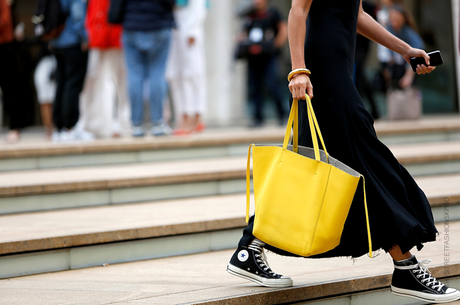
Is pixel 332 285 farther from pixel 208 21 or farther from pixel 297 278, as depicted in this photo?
pixel 208 21

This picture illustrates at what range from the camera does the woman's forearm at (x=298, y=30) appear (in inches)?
96.6

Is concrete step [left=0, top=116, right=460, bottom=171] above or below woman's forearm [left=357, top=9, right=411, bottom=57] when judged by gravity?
below

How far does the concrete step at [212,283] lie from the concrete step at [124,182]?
3.53 ft

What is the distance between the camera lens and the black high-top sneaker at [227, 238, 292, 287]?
2645mm

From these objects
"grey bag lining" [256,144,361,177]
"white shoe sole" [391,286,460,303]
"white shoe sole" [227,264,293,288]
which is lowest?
"white shoe sole" [391,286,460,303]

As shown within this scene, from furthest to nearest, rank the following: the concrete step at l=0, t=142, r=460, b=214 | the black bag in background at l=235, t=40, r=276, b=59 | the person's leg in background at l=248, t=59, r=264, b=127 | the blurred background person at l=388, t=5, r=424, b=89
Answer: the blurred background person at l=388, t=5, r=424, b=89 → the person's leg in background at l=248, t=59, r=264, b=127 → the black bag in background at l=235, t=40, r=276, b=59 → the concrete step at l=0, t=142, r=460, b=214

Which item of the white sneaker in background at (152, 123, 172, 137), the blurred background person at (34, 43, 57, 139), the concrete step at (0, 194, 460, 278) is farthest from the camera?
the blurred background person at (34, 43, 57, 139)

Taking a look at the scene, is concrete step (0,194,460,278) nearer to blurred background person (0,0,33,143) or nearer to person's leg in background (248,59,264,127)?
blurred background person (0,0,33,143)

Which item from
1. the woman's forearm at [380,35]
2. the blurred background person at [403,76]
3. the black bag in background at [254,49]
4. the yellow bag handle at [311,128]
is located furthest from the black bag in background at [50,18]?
the blurred background person at [403,76]

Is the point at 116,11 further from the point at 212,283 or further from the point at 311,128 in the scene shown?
the point at 311,128

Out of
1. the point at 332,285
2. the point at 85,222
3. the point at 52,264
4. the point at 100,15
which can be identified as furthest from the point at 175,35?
the point at 332,285

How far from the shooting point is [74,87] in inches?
250

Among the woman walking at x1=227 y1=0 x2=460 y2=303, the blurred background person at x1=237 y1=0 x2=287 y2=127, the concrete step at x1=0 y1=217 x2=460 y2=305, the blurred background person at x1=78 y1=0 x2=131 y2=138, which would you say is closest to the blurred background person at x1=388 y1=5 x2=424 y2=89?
the blurred background person at x1=237 y1=0 x2=287 y2=127

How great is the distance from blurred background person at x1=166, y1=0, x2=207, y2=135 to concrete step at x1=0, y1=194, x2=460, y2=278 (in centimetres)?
282
